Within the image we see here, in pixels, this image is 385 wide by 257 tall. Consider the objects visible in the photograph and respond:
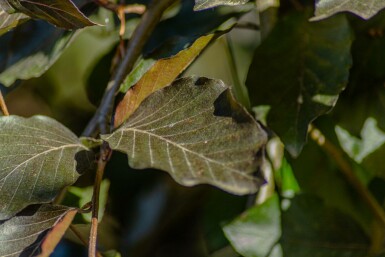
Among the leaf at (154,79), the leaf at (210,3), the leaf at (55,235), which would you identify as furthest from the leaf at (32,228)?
the leaf at (210,3)

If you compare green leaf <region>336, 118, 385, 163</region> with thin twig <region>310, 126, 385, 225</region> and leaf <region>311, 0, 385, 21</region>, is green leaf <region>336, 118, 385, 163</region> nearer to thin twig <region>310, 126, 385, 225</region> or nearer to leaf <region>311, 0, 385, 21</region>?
thin twig <region>310, 126, 385, 225</region>

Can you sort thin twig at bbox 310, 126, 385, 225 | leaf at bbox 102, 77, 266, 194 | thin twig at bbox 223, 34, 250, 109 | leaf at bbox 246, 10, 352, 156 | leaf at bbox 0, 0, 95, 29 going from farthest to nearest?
thin twig at bbox 223, 34, 250, 109, thin twig at bbox 310, 126, 385, 225, leaf at bbox 246, 10, 352, 156, leaf at bbox 0, 0, 95, 29, leaf at bbox 102, 77, 266, 194

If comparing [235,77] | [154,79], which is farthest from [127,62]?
[235,77]

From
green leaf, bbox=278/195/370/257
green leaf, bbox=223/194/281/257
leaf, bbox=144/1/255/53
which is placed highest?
leaf, bbox=144/1/255/53

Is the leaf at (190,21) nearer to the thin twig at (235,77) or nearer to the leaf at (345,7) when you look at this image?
the thin twig at (235,77)

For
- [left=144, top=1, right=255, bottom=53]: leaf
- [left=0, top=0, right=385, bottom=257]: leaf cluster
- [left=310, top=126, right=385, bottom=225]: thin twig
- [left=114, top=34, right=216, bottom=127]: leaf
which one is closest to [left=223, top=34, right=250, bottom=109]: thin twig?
[left=0, top=0, right=385, bottom=257]: leaf cluster

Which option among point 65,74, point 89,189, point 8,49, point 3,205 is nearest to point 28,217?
point 3,205
